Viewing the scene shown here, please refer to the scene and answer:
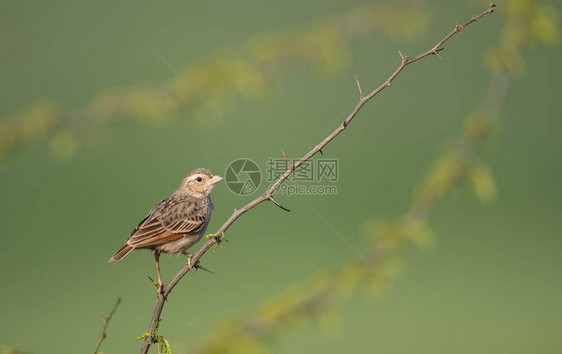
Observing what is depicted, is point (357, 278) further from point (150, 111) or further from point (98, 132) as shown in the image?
point (98, 132)

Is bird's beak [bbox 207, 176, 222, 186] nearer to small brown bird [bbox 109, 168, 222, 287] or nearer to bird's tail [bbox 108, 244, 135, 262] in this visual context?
small brown bird [bbox 109, 168, 222, 287]

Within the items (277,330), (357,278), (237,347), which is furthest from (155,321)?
(357,278)

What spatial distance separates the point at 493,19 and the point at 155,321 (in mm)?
16182

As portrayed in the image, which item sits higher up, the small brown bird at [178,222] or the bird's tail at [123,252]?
the small brown bird at [178,222]

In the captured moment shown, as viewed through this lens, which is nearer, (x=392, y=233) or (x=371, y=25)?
(x=392, y=233)

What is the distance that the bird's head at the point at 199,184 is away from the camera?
5.34 metres

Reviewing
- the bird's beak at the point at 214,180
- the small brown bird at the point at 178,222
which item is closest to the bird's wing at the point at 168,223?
the small brown bird at the point at 178,222

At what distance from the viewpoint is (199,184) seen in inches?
211

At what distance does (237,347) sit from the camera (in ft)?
11.2

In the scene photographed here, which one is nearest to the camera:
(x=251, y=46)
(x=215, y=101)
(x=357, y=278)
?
(x=357, y=278)

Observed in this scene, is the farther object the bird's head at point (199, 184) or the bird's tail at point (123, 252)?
the bird's head at point (199, 184)

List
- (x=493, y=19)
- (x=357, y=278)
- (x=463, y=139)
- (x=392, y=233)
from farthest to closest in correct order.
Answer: (x=493, y=19) < (x=463, y=139) < (x=392, y=233) < (x=357, y=278)

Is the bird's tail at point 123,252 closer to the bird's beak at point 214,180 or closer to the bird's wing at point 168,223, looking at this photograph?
the bird's wing at point 168,223

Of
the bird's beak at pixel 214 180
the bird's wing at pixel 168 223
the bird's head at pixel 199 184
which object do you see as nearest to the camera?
Answer: the bird's wing at pixel 168 223
